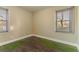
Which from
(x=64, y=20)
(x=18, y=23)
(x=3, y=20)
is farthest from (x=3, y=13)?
(x=64, y=20)

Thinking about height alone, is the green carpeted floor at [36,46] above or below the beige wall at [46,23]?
below

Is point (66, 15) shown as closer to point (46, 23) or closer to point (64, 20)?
point (64, 20)

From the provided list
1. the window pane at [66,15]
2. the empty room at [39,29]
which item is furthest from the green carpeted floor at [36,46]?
the window pane at [66,15]

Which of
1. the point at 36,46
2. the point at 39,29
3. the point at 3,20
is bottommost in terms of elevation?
the point at 36,46

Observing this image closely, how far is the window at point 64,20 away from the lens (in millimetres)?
1373

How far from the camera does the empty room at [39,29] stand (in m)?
1.36

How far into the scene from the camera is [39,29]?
146 centimetres

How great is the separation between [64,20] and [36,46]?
0.51 m

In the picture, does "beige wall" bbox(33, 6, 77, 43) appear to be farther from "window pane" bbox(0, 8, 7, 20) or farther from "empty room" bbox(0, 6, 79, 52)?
"window pane" bbox(0, 8, 7, 20)

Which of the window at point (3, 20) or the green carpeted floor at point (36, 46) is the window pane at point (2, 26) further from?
the green carpeted floor at point (36, 46)

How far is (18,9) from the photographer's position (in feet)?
4.58
